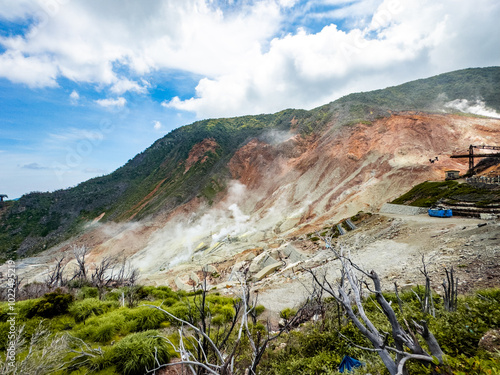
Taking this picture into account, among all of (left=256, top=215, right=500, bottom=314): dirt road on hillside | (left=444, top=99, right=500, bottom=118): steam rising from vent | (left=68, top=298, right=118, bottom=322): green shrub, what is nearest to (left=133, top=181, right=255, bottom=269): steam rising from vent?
(left=256, top=215, right=500, bottom=314): dirt road on hillside

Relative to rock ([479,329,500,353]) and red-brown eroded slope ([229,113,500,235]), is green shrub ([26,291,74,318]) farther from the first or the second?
red-brown eroded slope ([229,113,500,235])

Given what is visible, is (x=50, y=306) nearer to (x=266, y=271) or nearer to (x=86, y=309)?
(x=86, y=309)

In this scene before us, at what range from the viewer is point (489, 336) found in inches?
163

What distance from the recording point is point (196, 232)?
47125 millimetres

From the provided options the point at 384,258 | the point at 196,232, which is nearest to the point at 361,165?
the point at 384,258

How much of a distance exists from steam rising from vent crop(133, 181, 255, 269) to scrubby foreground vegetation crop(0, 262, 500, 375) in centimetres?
2798

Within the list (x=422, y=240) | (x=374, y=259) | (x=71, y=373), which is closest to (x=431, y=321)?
(x=71, y=373)

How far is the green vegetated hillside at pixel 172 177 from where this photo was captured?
58.2m

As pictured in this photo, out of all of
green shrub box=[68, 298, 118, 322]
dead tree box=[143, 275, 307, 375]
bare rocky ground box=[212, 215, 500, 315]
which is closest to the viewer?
dead tree box=[143, 275, 307, 375]

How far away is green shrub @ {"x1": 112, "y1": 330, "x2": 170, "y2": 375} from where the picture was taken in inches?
241

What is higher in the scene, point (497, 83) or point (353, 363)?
point (497, 83)

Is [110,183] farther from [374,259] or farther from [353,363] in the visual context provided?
[353,363]

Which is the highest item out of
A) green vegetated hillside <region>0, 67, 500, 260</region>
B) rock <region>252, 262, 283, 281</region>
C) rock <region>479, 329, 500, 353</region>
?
green vegetated hillside <region>0, 67, 500, 260</region>

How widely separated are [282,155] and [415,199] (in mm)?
33407
